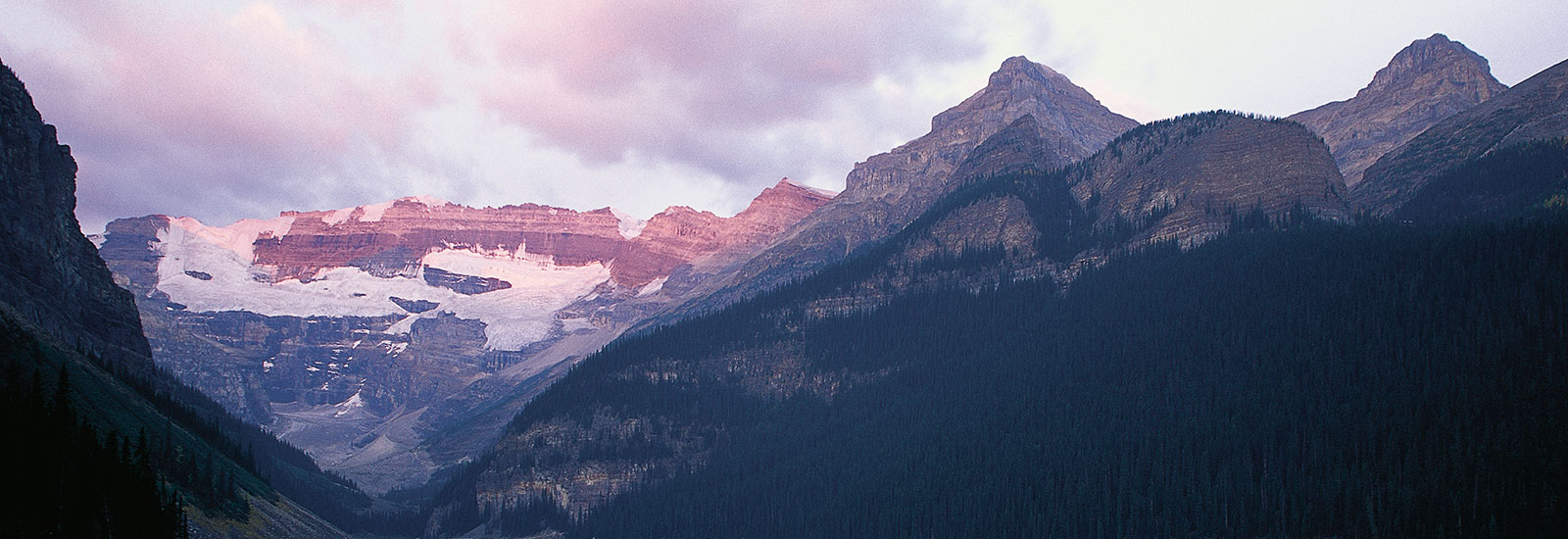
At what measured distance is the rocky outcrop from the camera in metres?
173

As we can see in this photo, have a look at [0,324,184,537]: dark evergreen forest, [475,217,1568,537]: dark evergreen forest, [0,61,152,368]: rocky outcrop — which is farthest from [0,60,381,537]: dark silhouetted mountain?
[475,217,1568,537]: dark evergreen forest

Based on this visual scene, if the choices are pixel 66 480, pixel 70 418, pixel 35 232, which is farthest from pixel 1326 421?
pixel 35 232

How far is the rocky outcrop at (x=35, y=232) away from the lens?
173m

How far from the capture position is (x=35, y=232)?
18275 centimetres

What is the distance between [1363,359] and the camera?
166 m

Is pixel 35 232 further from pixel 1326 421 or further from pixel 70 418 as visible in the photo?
pixel 1326 421

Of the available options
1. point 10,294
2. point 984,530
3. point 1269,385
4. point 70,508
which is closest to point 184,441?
point 10,294

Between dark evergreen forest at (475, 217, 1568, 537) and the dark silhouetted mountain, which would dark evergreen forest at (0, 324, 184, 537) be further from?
dark evergreen forest at (475, 217, 1568, 537)

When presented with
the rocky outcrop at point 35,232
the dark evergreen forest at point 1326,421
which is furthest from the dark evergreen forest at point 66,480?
the dark evergreen forest at point 1326,421

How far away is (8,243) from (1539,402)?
18291 cm

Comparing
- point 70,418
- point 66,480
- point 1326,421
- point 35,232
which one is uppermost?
point 35,232

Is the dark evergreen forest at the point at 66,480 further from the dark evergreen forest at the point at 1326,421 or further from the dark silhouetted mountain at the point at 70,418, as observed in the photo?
the dark evergreen forest at the point at 1326,421

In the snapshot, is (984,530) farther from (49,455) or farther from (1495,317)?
(49,455)

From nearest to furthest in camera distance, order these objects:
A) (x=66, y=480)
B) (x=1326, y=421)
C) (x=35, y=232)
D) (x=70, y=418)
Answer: (x=66, y=480)
(x=70, y=418)
(x=1326, y=421)
(x=35, y=232)
